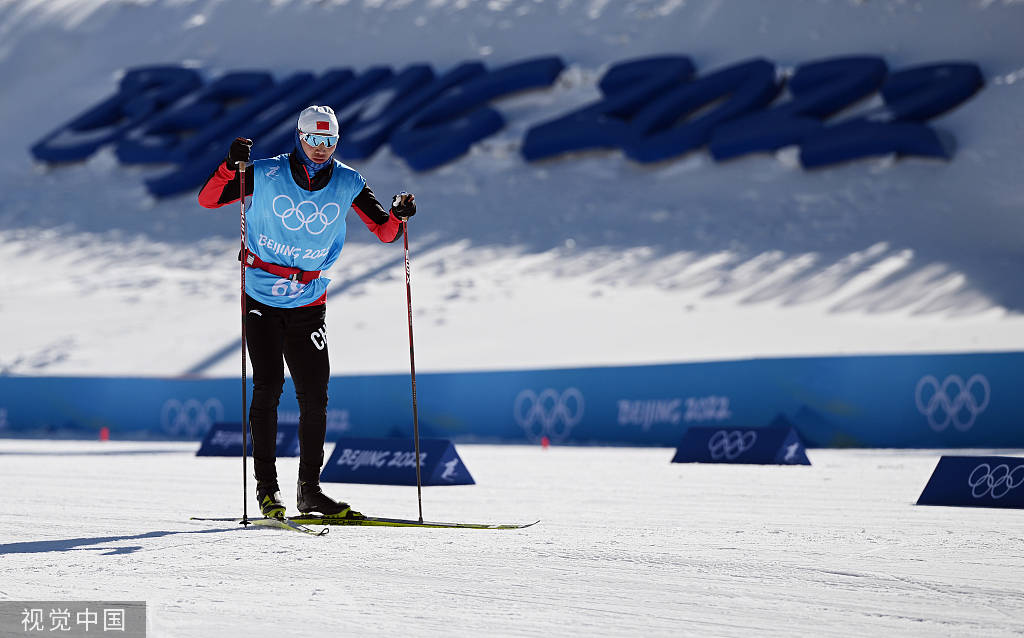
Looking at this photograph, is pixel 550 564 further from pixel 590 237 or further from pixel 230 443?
pixel 590 237

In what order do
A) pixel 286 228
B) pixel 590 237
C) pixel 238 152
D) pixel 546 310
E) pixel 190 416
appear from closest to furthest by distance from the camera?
pixel 238 152, pixel 286 228, pixel 190 416, pixel 546 310, pixel 590 237

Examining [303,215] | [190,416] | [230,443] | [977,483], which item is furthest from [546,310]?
A: [303,215]

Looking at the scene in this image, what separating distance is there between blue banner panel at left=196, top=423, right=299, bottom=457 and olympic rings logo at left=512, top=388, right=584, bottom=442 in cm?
409

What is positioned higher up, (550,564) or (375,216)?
(375,216)

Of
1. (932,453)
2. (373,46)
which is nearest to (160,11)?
(373,46)

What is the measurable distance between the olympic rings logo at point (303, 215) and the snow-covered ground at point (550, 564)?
1463mm

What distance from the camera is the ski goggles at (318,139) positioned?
243 inches

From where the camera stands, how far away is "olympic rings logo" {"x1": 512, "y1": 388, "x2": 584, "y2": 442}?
15.9 metres

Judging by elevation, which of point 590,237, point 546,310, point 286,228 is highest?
point 590,237

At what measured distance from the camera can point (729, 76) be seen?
1230 inches

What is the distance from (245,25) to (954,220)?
28.2 m

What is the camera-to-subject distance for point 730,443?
37.5 feet

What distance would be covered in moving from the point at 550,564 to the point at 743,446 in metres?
7.13

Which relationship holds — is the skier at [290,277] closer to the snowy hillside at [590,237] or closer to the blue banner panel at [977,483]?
the blue banner panel at [977,483]
